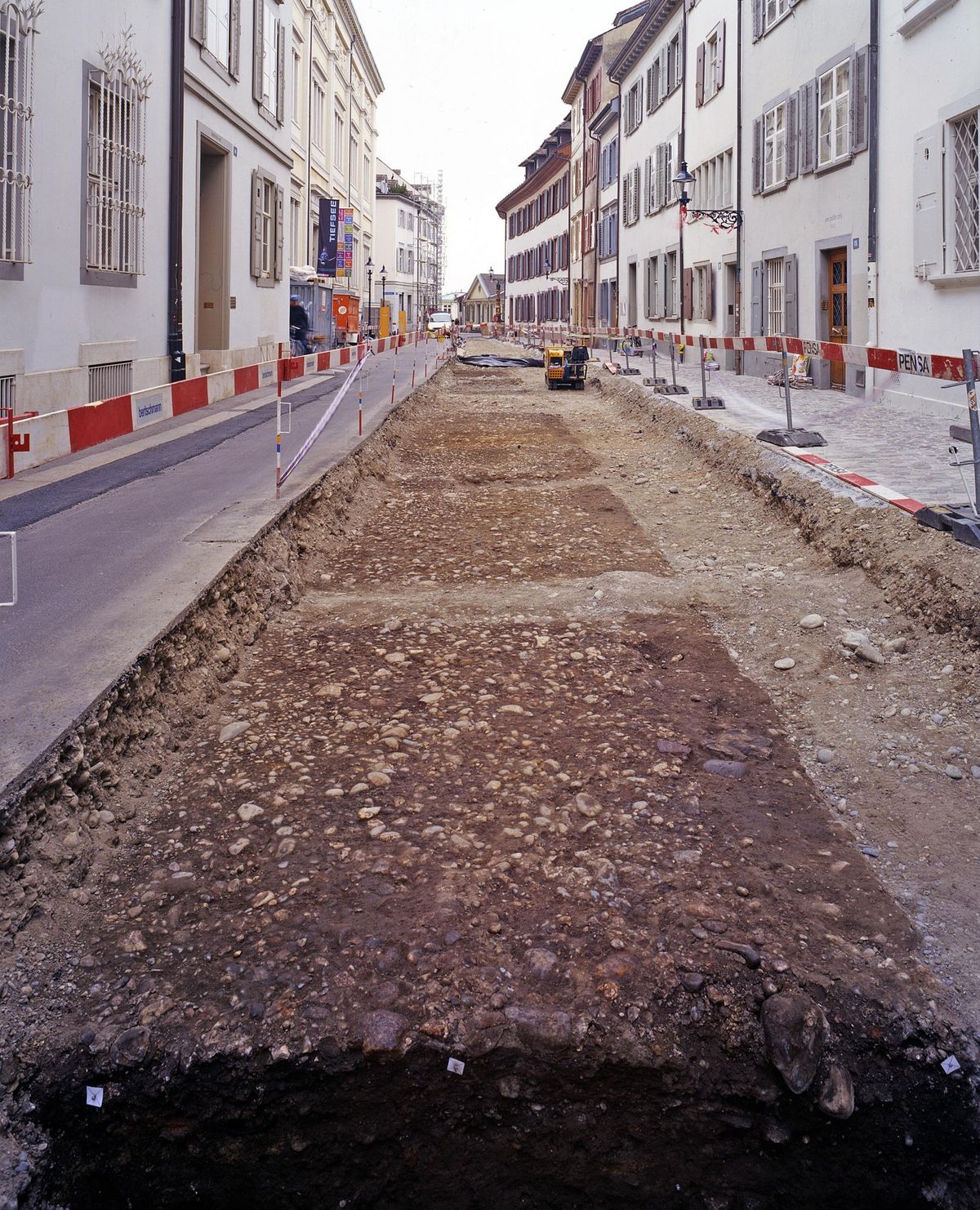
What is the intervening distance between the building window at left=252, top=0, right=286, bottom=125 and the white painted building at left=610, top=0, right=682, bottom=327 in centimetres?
1020

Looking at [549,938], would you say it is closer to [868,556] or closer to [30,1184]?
[30,1184]

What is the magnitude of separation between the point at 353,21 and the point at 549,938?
142 feet

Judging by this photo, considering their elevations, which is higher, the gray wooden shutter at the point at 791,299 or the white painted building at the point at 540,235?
the white painted building at the point at 540,235

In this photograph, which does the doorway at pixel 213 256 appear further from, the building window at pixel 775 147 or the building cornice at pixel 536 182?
the building cornice at pixel 536 182

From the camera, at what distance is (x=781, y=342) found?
13367 mm

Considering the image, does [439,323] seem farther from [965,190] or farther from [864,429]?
[864,429]

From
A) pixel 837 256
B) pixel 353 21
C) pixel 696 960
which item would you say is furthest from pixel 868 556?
pixel 353 21

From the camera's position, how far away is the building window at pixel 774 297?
846 inches

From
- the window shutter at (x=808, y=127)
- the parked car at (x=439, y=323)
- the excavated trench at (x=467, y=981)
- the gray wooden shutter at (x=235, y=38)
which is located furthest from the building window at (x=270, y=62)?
the parked car at (x=439, y=323)

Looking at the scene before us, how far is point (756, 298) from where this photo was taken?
22.4 metres

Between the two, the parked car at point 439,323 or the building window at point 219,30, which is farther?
the parked car at point 439,323

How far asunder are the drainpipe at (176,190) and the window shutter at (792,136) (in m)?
10.3

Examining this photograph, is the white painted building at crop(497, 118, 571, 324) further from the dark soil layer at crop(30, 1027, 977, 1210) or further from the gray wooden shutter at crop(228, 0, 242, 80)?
the dark soil layer at crop(30, 1027, 977, 1210)

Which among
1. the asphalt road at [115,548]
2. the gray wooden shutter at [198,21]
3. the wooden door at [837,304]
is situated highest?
the gray wooden shutter at [198,21]
